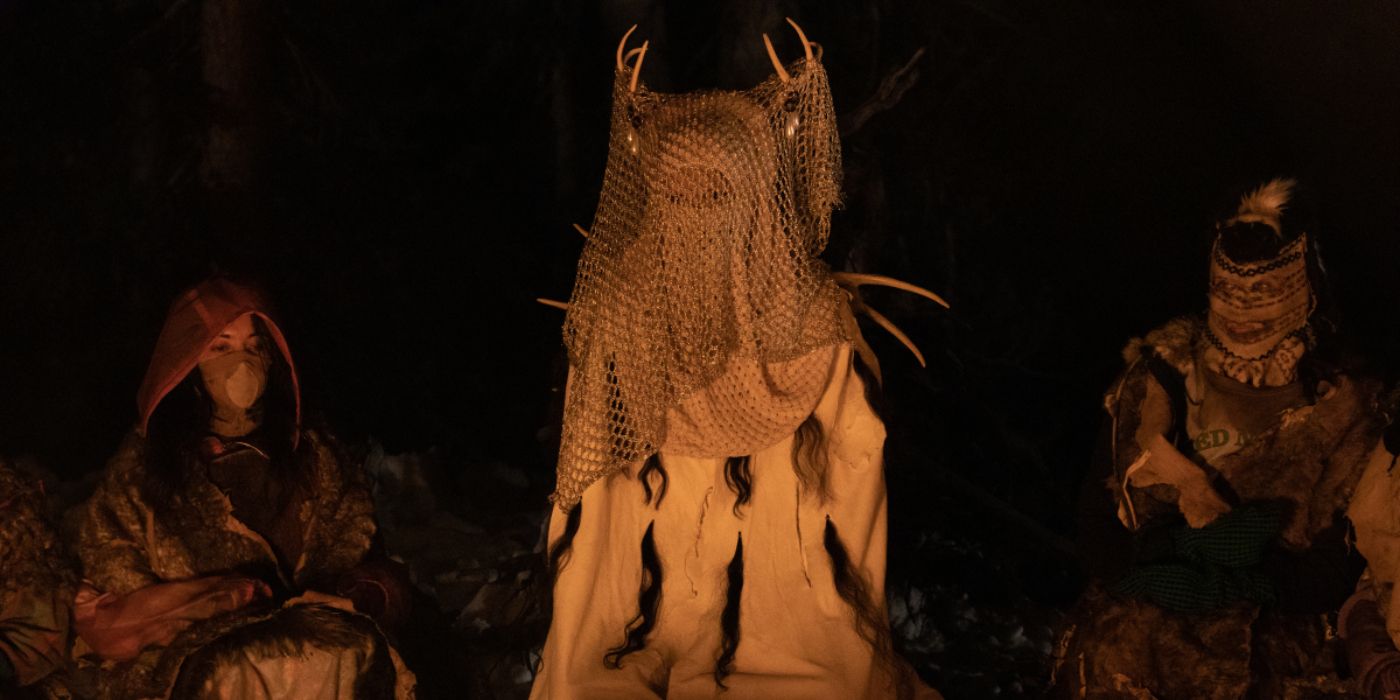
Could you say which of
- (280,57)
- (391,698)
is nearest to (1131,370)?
(391,698)

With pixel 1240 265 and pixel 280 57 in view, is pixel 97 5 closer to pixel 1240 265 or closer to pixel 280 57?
pixel 280 57

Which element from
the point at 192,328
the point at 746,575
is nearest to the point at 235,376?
the point at 192,328

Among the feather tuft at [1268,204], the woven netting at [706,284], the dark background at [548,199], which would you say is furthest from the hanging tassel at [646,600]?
the feather tuft at [1268,204]

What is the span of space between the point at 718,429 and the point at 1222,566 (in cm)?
121

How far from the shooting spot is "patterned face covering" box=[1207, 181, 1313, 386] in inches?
174

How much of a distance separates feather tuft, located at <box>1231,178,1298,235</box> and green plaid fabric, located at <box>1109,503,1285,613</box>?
66 cm

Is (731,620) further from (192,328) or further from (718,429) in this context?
(192,328)

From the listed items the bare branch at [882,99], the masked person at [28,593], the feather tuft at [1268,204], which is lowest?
the masked person at [28,593]

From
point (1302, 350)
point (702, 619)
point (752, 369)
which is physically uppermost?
point (1302, 350)

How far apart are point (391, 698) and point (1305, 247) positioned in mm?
2485

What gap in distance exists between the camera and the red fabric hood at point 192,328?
4.70 meters

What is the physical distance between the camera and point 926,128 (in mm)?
5734

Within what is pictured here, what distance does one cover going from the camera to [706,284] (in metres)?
4.25

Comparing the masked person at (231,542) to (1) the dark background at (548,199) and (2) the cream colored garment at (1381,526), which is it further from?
Result: (2) the cream colored garment at (1381,526)
